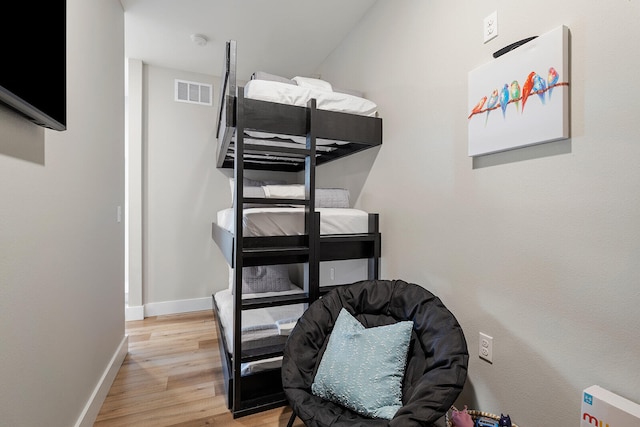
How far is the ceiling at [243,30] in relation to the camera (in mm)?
2393

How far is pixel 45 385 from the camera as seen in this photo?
4.02 feet

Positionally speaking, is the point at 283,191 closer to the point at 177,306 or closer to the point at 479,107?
the point at 479,107

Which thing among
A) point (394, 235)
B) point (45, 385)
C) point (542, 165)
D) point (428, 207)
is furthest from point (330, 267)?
point (45, 385)

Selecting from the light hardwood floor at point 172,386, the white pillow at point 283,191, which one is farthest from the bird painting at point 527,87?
the light hardwood floor at point 172,386

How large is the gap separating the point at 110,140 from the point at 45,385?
157 cm

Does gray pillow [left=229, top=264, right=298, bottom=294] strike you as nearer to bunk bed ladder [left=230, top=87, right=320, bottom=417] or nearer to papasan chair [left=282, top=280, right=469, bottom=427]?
bunk bed ladder [left=230, top=87, right=320, bottom=417]

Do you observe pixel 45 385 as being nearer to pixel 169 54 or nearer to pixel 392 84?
pixel 392 84

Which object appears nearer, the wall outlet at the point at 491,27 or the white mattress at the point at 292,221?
the wall outlet at the point at 491,27

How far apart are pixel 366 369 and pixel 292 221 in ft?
3.23

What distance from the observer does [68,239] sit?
147cm

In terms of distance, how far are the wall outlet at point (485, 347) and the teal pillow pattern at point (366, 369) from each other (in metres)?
0.37

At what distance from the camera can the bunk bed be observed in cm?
179

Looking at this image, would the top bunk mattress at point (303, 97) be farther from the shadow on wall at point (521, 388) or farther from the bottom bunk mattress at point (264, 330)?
the shadow on wall at point (521, 388)

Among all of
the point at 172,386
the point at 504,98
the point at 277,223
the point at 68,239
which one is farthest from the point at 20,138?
the point at 504,98
